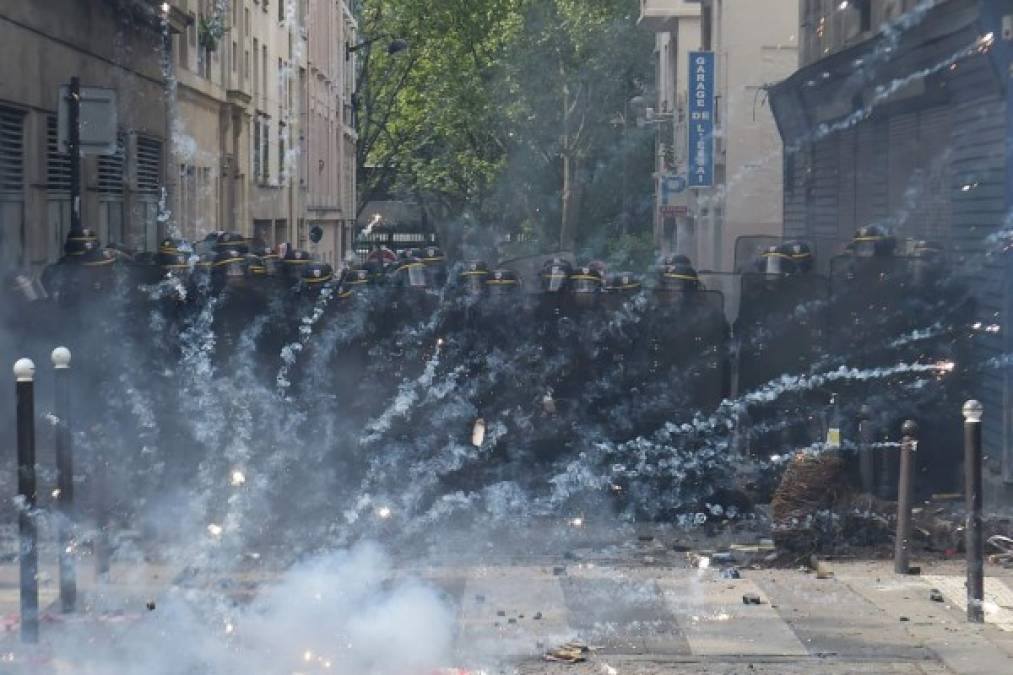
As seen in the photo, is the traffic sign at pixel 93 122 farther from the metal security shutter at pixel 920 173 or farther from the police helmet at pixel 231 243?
the metal security shutter at pixel 920 173

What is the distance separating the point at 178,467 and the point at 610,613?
167 inches

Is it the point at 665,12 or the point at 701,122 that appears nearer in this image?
the point at 701,122

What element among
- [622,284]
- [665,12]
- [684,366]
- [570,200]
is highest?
[665,12]

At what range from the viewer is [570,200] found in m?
46.2

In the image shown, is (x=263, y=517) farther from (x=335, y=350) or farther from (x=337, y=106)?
(x=337, y=106)

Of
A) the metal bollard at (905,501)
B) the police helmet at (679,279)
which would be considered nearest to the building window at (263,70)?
the police helmet at (679,279)

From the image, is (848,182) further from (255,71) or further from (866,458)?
(255,71)

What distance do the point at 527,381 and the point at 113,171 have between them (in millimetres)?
11460

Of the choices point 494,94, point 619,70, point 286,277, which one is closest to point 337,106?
point 494,94

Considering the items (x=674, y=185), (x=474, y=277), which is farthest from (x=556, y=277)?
(x=674, y=185)

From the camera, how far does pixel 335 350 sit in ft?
38.9

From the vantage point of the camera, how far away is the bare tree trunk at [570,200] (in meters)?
45.4

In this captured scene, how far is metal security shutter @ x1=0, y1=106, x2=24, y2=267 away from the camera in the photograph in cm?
Result: 1634

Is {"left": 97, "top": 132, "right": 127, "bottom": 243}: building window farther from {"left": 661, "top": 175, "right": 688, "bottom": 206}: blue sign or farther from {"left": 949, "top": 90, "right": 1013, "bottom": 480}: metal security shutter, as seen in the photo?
{"left": 661, "top": 175, "right": 688, "bottom": 206}: blue sign
